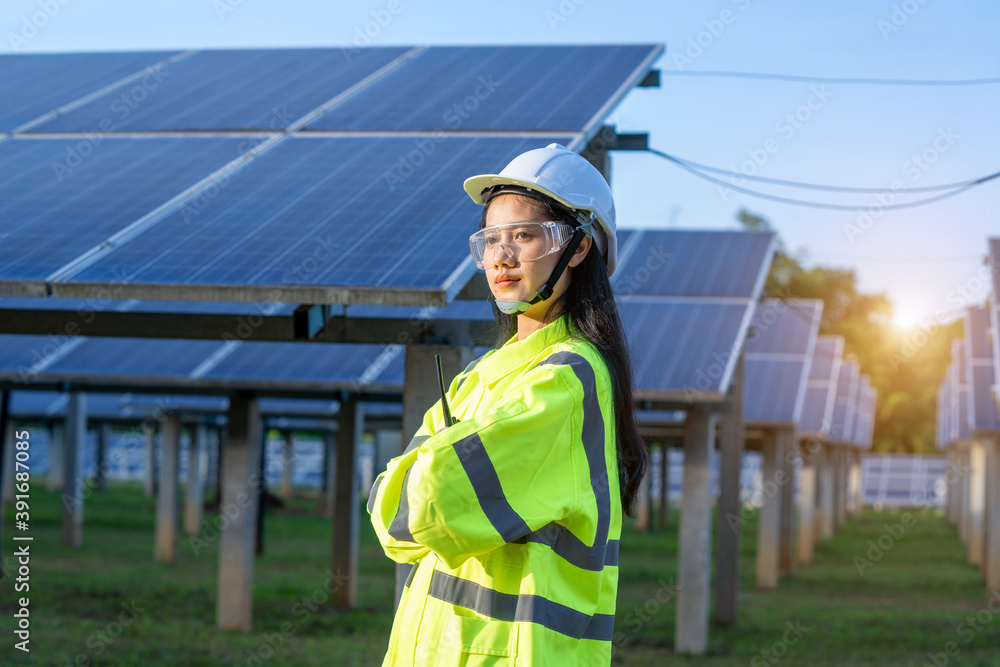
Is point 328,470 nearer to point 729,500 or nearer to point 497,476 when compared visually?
point 729,500

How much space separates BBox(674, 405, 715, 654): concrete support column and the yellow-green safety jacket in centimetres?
970

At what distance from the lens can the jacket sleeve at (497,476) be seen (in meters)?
2.22

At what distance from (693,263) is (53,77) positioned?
839 centimetres

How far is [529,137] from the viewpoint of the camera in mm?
6828

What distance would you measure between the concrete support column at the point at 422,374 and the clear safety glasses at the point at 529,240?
3.67 m

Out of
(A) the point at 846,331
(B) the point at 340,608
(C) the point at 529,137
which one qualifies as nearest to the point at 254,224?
(C) the point at 529,137

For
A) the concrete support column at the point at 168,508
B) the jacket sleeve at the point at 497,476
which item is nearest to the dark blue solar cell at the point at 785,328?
the concrete support column at the point at 168,508

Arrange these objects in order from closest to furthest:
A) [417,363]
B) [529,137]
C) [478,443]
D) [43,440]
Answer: [478,443] → [417,363] → [529,137] → [43,440]

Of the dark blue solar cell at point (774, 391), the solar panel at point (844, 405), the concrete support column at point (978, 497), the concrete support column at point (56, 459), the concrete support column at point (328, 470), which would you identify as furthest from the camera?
the concrete support column at point (56, 459)

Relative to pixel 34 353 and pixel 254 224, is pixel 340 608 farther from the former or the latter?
pixel 254 224

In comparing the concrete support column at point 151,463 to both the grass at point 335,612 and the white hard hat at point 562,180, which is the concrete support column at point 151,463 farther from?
the white hard hat at point 562,180

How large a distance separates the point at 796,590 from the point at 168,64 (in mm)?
14478

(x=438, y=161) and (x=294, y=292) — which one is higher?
(x=438, y=161)

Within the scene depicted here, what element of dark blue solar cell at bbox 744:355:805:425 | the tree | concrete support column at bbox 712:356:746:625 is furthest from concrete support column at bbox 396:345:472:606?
the tree
